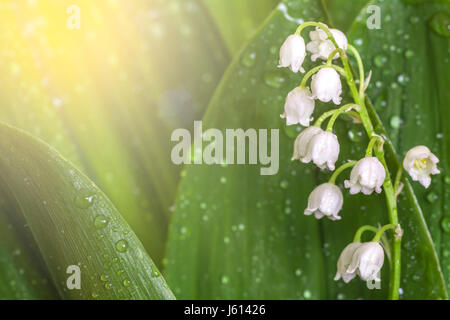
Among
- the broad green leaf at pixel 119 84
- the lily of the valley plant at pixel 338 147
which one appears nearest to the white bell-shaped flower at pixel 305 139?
the lily of the valley plant at pixel 338 147

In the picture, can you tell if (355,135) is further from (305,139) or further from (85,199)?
(85,199)

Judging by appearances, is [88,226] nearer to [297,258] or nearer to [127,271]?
[127,271]

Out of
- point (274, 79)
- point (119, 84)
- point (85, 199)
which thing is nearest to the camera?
point (85, 199)

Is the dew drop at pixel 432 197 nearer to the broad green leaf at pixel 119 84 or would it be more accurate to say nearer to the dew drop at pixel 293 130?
the dew drop at pixel 293 130

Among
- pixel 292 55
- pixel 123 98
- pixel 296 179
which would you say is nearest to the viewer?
pixel 292 55

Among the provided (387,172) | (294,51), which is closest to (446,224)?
(387,172)
